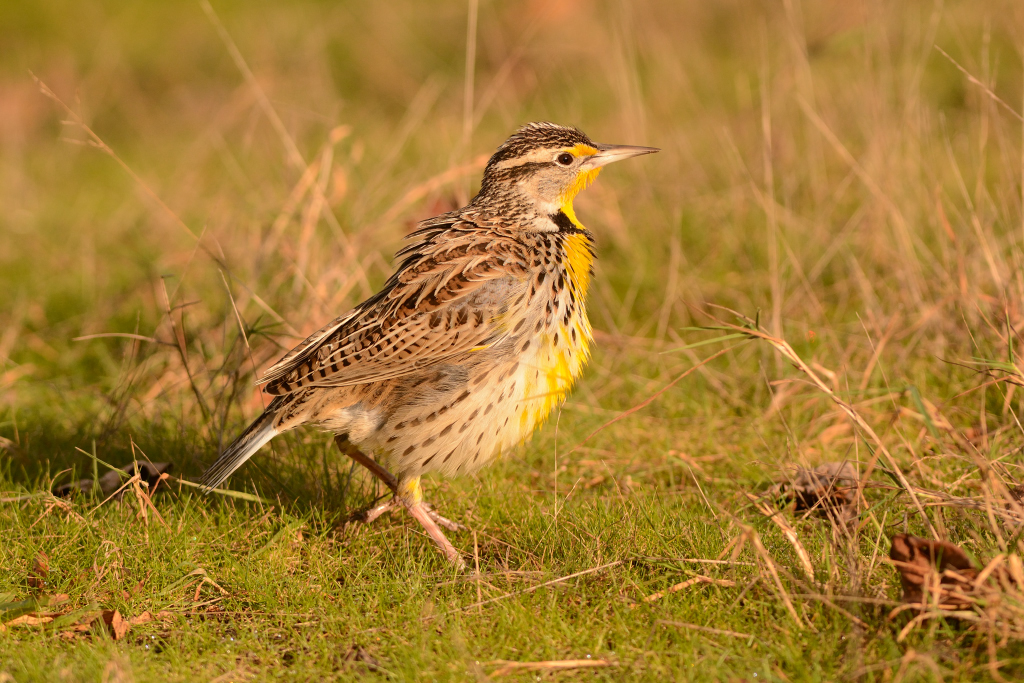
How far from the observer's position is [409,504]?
4.07m

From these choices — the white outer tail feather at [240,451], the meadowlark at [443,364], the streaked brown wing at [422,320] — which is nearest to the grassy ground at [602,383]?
the white outer tail feather at [240,451]

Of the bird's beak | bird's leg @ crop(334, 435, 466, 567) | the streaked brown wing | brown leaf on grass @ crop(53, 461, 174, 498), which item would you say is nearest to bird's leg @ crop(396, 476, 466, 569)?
bird's leg @ crop(334, 435, 466, 567)

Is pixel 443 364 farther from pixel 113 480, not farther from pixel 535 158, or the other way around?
pixel 113 480

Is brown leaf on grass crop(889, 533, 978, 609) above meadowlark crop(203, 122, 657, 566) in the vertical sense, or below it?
below

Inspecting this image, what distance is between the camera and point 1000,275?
15.9 ft

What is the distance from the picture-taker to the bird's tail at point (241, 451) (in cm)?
398

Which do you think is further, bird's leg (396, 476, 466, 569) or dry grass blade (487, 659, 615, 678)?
bird's leg (396, 476, 466, 569)

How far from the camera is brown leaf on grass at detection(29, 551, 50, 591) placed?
3.69m

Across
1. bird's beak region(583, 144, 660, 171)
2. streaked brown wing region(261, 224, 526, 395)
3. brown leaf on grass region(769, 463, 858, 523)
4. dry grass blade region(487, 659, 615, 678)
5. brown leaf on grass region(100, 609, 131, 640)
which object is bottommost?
brown leaf on grass region(769, 463, 858, 523)

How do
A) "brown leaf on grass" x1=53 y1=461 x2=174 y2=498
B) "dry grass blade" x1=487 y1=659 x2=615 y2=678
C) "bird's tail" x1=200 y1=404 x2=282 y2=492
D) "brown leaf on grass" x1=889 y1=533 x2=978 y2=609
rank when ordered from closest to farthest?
"brown leaf on grass" x1=889 y1=533 x2=978 y2=609 → "dry grass blade" x1=487 y1=659 x2=615 y2=678 → "bird's tail" x1=200 y1=404 x2=282 y2=492 → "brown leaf on grass" x1=53 y1=461 x2=174 y2=498

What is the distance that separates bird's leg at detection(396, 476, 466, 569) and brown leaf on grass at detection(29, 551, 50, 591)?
1278 millimetres

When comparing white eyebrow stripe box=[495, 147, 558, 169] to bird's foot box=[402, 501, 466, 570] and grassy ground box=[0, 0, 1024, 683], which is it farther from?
bird's foot box=[402, 501, 466, 570]

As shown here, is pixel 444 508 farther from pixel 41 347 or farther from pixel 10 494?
pixel 41 347

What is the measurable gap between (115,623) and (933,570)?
99.2 inches
